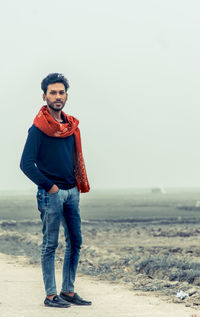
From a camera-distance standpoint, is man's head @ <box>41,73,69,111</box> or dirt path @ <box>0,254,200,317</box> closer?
dirt path @ <box>0,254,200,317</box>

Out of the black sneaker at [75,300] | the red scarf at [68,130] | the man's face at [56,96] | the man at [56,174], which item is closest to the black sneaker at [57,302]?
the man at [56,174]

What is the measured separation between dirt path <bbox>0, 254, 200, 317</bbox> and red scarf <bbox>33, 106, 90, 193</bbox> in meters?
1.24

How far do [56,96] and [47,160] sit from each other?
2.12 ft

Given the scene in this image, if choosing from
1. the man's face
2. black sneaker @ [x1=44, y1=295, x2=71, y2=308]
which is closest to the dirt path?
black sneaker @ [x1=44, y1=295, x2=71, y2=308]

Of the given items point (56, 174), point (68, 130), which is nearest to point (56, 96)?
point (68, 130)

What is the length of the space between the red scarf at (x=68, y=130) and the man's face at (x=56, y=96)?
9 cm

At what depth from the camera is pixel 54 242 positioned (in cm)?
498

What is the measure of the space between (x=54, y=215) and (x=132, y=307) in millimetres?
1331

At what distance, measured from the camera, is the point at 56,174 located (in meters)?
4.95

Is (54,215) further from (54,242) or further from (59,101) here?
(59,101)

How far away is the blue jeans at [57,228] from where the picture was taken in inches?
193

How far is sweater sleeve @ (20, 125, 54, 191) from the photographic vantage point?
4.76 meters

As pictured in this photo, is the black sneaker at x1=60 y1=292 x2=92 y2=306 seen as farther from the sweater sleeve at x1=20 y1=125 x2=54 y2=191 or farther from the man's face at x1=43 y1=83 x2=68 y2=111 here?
the man's face at x1=43 y1=83 x2=68 y2=111

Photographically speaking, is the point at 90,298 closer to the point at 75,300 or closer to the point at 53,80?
the point at 75,300
